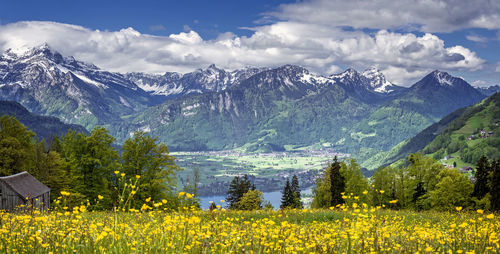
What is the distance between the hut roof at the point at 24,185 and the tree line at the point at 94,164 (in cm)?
335

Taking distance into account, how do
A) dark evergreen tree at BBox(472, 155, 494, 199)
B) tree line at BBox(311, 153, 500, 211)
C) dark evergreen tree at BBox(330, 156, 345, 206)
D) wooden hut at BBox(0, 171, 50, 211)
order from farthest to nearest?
dark evergreen tree at BBox(330, 156, 345, 206)
tree line at BBox(311, 153, 500, 211)
dark evergreen tree at BBox(472, 155, 494, 199)
wooden hut at BBox(0, 171, 50, 211)

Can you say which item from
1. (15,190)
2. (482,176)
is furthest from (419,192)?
(15,190)

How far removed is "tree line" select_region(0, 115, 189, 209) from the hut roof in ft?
11.0

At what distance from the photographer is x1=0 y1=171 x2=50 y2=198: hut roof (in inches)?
1604

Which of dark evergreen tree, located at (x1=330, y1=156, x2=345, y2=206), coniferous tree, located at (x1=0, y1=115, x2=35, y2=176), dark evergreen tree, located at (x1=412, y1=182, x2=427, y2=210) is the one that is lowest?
dark evergreen tree, located at (x1=412, y1=182, x2=427, y2=210)

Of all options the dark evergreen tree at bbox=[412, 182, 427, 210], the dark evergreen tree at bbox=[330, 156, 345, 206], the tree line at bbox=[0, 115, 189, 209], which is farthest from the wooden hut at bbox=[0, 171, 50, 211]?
the dark evergreen tree at bbox=[412, 182, 427, 210]

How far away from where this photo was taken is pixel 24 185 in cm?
4228

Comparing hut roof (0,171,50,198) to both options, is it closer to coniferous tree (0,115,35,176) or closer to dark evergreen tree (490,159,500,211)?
coniferous tree (0,115,35,176)

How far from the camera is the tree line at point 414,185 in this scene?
183 ft

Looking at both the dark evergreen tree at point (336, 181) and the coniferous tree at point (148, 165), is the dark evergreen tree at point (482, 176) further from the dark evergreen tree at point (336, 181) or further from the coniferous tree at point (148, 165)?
the coniferous tree at point (148, 165)

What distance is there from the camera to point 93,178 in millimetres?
47906

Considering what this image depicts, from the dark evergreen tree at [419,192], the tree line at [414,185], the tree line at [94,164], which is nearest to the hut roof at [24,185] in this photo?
the tree line at [94,164]

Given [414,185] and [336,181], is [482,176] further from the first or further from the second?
[336,181]

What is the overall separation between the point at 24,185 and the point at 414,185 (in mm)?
65839
